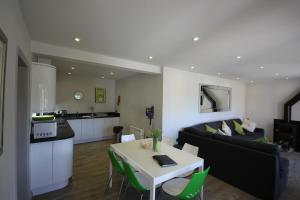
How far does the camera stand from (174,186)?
75.9 inches

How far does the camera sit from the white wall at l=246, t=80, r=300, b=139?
5.47 metres

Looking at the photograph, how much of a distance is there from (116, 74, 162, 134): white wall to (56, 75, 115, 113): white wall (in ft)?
1.52

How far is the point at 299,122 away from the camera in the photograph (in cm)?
503

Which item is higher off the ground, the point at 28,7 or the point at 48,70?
the point at 28,7

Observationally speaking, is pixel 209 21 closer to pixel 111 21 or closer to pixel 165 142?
pixel 111 21

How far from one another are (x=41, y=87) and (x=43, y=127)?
0.63 metres

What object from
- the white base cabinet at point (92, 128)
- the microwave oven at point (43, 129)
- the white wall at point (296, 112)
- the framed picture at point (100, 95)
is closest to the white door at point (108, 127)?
the white base cabinet at point (92, 128)

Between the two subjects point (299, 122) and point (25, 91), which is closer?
point (25, 91)

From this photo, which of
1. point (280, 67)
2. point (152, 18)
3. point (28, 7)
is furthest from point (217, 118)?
point (28, 7)

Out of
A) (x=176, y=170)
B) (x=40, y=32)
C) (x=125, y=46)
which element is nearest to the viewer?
(x=176, y=170)

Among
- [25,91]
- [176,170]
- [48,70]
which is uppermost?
[48,70]

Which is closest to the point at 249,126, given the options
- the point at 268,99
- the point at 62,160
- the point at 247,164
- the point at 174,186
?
the point at 268,99

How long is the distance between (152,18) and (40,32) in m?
1.66

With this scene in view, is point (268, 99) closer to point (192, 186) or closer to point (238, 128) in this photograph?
point (238, 128)
